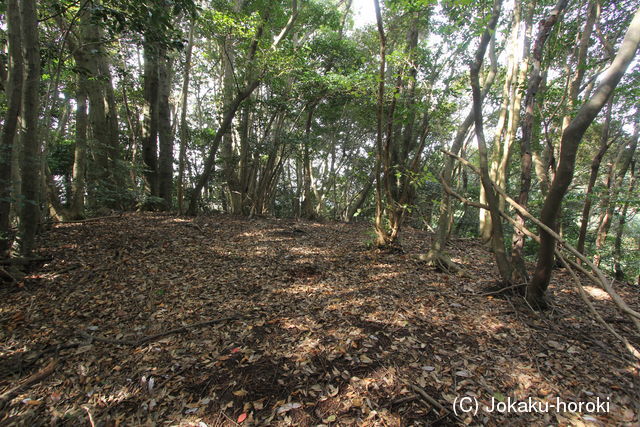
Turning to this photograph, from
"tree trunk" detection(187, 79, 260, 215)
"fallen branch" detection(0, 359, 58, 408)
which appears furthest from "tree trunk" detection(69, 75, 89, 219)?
"fallen branch" detection(0, 359, 58, 408)

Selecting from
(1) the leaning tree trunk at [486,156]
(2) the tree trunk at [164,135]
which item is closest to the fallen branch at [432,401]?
(1) the leaning tree trunk at [486,156]

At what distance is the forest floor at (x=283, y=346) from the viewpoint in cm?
252

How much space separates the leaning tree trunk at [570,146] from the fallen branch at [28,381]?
19.1 ft

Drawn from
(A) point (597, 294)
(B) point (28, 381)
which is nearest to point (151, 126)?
(B) point (28, 381)

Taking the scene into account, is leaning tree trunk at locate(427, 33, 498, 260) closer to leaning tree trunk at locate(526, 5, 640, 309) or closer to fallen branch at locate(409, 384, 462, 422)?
leaning tree trunk at locate(526, 5, 640, 309)

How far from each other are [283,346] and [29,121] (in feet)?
16.9

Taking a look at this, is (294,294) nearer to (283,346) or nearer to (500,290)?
Answer: (283,346)

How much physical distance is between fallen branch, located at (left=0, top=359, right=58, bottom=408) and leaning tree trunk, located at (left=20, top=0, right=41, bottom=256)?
8.52 ft

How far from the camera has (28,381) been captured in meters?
2.78

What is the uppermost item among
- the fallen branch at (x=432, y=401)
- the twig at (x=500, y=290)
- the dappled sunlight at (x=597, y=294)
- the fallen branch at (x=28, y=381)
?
the twig at (x=500, y=290)

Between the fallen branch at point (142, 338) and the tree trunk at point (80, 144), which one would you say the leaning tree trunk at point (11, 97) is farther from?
the tree trunk at point (80, 144)

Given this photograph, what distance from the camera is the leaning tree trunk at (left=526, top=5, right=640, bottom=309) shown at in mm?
2471

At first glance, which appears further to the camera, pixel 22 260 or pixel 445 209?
pixel 445 209

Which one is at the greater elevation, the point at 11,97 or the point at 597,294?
the point at 11,97
